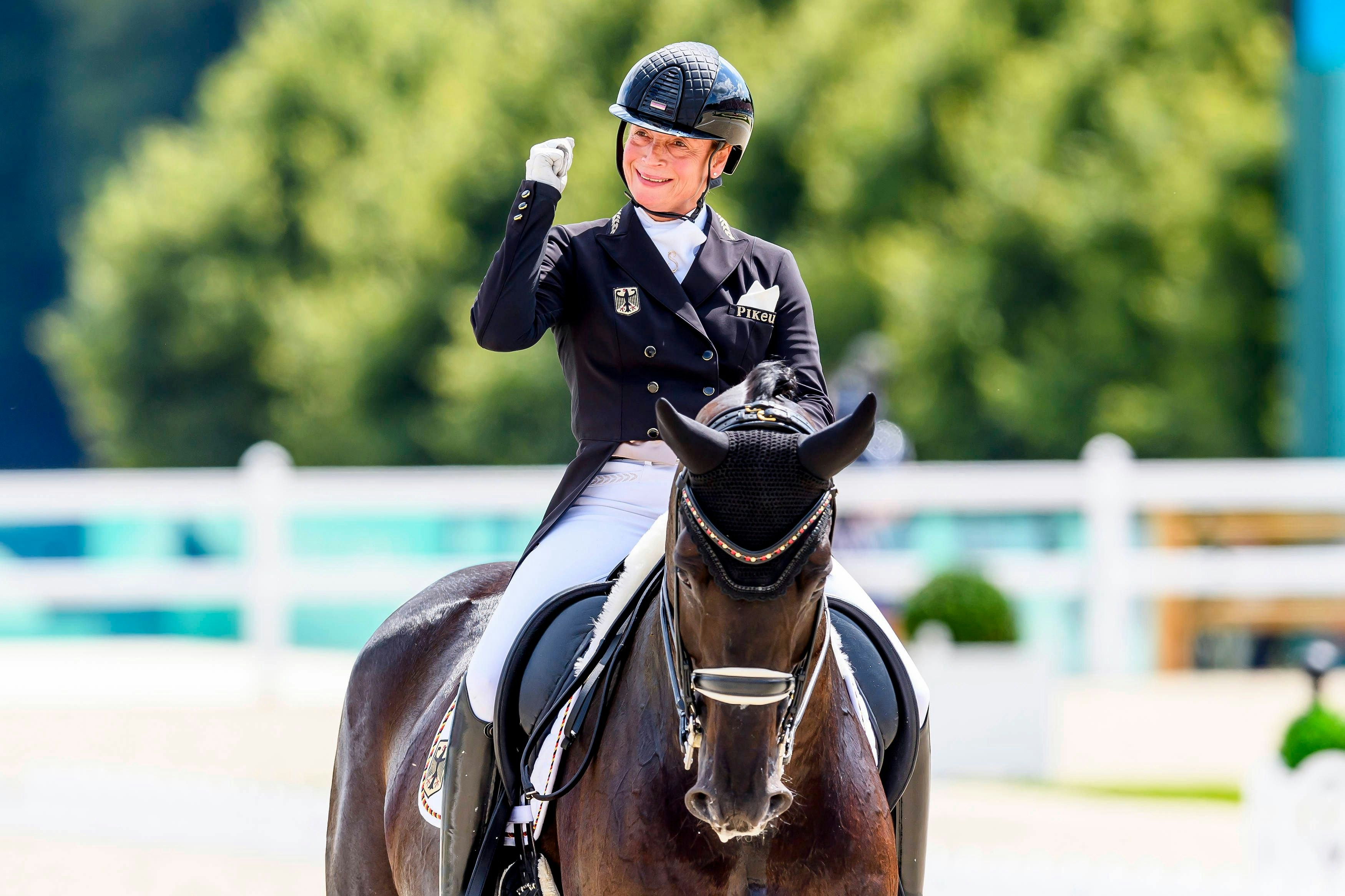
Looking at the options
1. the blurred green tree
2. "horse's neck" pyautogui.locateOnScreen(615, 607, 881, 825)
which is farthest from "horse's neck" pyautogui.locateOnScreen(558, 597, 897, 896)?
the blurred green tree

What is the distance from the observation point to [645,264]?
3664mm

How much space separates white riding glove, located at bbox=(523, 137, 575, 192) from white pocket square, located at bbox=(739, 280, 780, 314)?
427mm

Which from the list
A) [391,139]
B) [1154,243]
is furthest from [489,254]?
[1154,243]

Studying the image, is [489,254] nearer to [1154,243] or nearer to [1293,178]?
[1154,243]

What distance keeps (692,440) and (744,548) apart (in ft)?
0.60

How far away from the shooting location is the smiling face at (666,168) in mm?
3705

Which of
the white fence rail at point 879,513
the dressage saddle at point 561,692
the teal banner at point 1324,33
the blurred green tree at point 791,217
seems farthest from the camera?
the blurred green tree at point 791,217

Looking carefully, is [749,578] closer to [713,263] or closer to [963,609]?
[713,263]

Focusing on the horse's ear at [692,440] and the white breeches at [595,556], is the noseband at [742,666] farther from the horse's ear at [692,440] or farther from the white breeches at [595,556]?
the white breeches at [595,556]

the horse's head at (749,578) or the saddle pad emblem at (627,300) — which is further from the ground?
the saddle pad emblem at (627,300)

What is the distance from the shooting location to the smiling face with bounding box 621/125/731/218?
12.2 ft

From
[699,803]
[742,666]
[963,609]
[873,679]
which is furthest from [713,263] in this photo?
[963,609]

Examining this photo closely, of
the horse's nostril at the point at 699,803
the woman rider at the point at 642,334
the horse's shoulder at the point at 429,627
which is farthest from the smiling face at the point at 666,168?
the horse's nostril at the point at 699,803

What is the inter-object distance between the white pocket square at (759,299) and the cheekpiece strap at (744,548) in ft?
2.79
